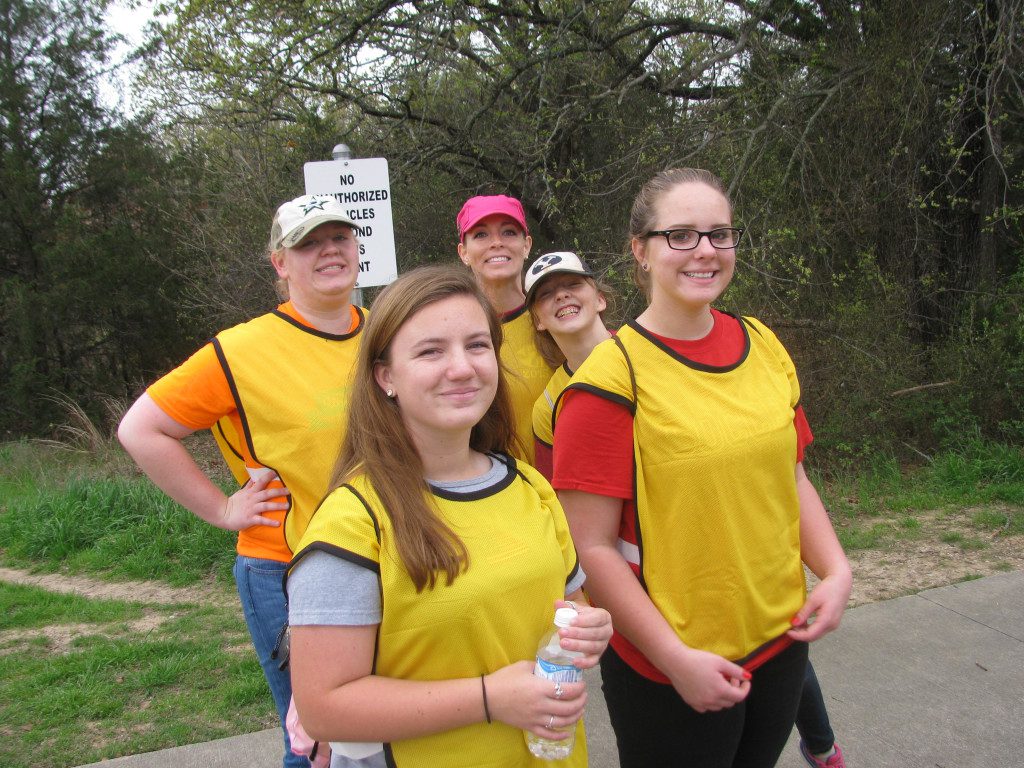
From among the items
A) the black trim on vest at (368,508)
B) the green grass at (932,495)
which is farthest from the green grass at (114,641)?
the green grass at (932,495)

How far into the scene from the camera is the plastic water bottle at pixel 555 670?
4.58 feet

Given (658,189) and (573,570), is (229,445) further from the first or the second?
(658,189)

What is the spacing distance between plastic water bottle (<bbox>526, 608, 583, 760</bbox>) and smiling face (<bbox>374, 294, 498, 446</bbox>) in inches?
16.1

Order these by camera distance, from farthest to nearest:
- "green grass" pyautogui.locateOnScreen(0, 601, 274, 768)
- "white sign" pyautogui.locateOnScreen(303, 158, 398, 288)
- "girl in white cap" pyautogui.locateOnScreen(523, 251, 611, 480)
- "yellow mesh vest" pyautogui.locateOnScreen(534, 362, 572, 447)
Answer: "white sign" pyautogui.locateOnScreen(303, 158, 398, 288) → "green grass" pyautogui.locateOnScreen(0, 601, 274, 768) → "girl in white cap" pyautogui.locateOnScreen(523, 251, 611, 480) → "yellow mesh vest" pyautogui.locateOnScreen(534, 362, 572, 447)

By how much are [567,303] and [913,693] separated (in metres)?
2.24

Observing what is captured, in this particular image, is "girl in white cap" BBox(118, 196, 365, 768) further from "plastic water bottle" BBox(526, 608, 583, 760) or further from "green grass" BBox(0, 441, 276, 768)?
"green grass" BBox(0, 441, 276, 768)

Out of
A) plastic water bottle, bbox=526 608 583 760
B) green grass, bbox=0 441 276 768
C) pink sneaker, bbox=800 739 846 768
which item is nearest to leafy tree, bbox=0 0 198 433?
green grass, bbox=0 441 276 768

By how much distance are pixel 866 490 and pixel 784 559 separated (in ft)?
15.1

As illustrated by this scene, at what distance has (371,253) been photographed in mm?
4473

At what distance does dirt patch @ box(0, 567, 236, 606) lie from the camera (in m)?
4.75

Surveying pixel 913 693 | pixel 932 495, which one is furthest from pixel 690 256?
pixel 932 495

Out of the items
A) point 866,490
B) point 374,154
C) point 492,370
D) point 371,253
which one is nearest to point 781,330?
point 866,490

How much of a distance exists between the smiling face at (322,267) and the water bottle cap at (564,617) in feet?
3.95

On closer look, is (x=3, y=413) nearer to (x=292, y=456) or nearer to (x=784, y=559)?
(x=292, y=456)
